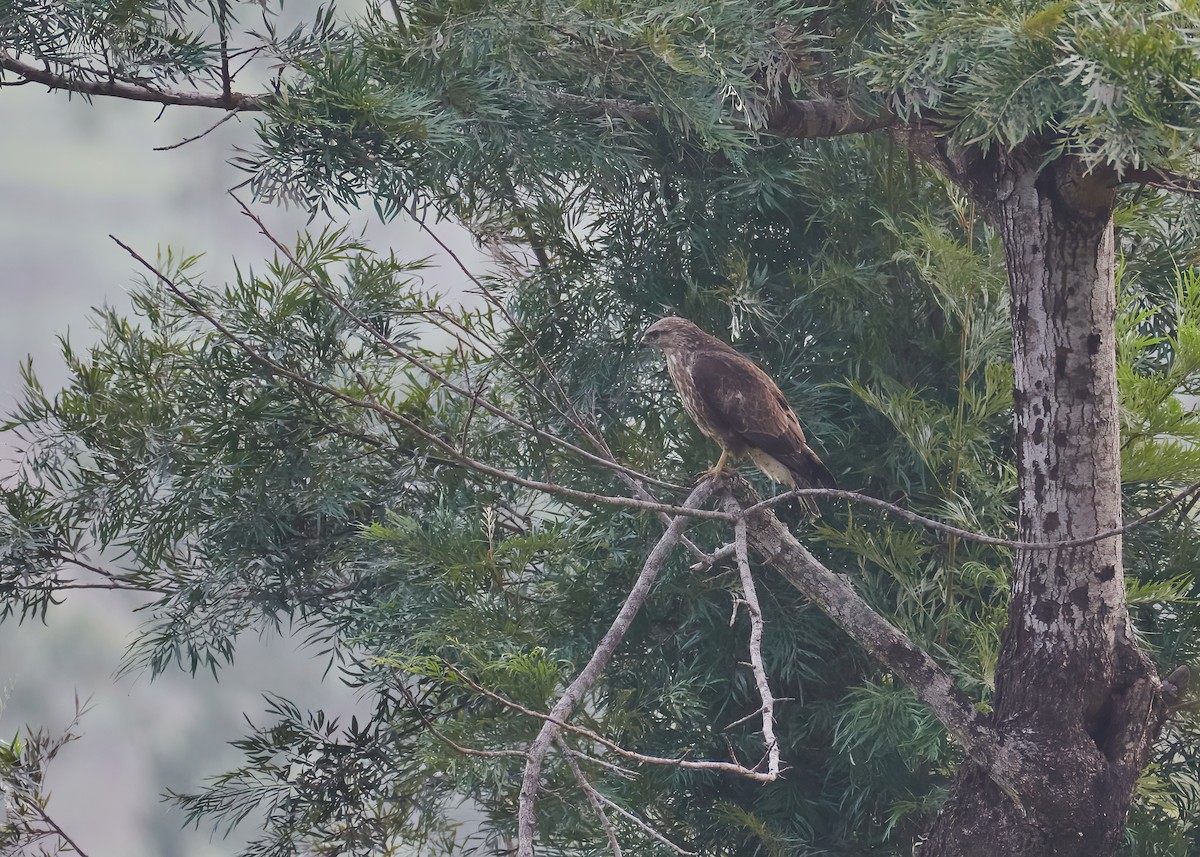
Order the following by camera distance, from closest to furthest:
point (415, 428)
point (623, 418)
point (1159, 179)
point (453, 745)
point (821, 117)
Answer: point (453, 745)
point (415, 428)
point (1159, 179)
point (821, 117)
point (623, 418)

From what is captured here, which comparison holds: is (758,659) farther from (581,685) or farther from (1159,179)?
(1159,179)

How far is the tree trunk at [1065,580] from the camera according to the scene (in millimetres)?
1728

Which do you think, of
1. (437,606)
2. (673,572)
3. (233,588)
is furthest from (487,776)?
(233,588)

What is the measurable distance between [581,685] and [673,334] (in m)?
0.97

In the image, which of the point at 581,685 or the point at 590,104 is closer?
the point at 581,685

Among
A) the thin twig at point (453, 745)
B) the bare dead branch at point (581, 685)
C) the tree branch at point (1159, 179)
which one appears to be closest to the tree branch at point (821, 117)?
the tree branch at point (1159, 179)

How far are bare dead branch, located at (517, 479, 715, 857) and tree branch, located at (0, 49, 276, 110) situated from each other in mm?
899

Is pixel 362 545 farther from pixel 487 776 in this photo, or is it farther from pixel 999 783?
pixel 999 783

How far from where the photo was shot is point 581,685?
1439mm

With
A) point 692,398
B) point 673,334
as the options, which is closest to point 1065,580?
point 692,398

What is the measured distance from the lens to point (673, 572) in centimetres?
236

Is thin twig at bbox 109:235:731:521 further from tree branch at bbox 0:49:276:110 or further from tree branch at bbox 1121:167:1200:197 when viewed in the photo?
tree branch at bbox 1121:167:1200:197

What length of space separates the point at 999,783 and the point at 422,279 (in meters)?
1.63

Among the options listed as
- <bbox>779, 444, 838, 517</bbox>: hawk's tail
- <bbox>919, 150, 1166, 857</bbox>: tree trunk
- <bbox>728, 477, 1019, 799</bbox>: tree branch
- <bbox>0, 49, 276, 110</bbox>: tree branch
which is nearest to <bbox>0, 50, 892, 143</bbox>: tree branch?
<bbox>0, 49, 276, 110</bbox>: tree branch
